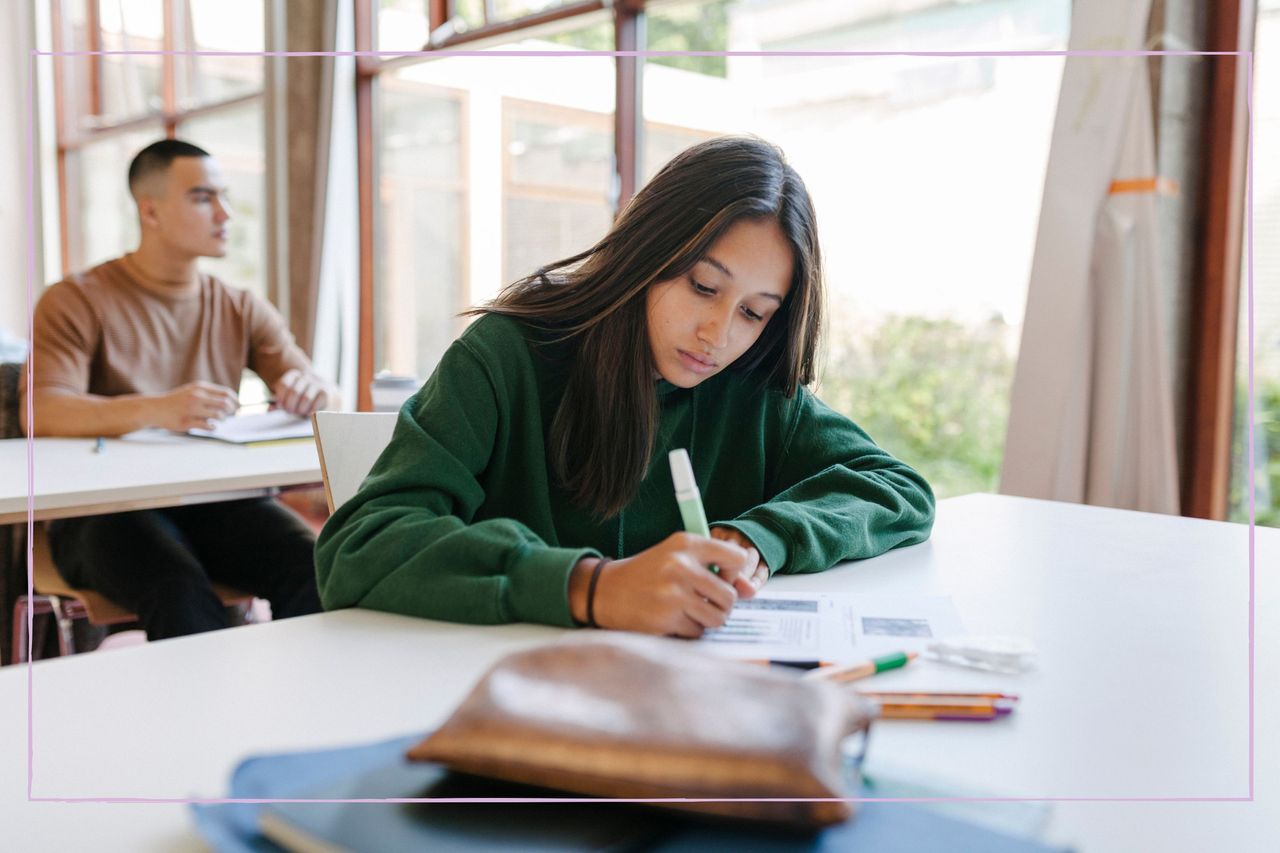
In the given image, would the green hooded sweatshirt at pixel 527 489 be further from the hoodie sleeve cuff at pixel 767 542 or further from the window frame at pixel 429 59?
the window frame at pixel 429 59

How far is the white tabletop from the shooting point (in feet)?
3.59

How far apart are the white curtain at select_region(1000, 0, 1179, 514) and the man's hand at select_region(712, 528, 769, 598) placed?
9.0 inches

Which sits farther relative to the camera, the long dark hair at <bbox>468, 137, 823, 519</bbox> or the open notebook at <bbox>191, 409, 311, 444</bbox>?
the open notebook at <bbox>191, 409, 311, 444</bbox>

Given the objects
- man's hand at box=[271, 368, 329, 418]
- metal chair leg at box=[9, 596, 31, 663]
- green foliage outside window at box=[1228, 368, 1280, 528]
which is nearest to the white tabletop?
metal chair leg at box=[9, 596, 31, 663]

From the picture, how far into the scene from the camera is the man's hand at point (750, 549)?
0.64 meters

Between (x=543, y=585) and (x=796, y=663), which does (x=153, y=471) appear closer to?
(x=543, y=585)

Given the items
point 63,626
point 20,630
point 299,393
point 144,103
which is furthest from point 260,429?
point 144,103

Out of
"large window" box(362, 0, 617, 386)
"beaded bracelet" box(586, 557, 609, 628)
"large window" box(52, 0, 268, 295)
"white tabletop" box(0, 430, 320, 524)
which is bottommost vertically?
"white tabletop" box(0, 430, 320, 524)

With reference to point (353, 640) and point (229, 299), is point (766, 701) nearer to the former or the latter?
point (353, 640)

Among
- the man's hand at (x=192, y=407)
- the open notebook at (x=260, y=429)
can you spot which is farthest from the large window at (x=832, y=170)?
the open notebook at (x=260, y=429)

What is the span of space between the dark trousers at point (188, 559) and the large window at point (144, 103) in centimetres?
199

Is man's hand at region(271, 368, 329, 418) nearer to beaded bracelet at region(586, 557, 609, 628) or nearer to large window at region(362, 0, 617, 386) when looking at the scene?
large window at region(362, 0, 617, 386)

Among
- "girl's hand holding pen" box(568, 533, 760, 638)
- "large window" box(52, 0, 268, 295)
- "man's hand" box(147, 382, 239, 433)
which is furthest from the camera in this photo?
"large window" box(52, 0, 268, 295)

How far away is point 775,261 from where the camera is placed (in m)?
0.59
